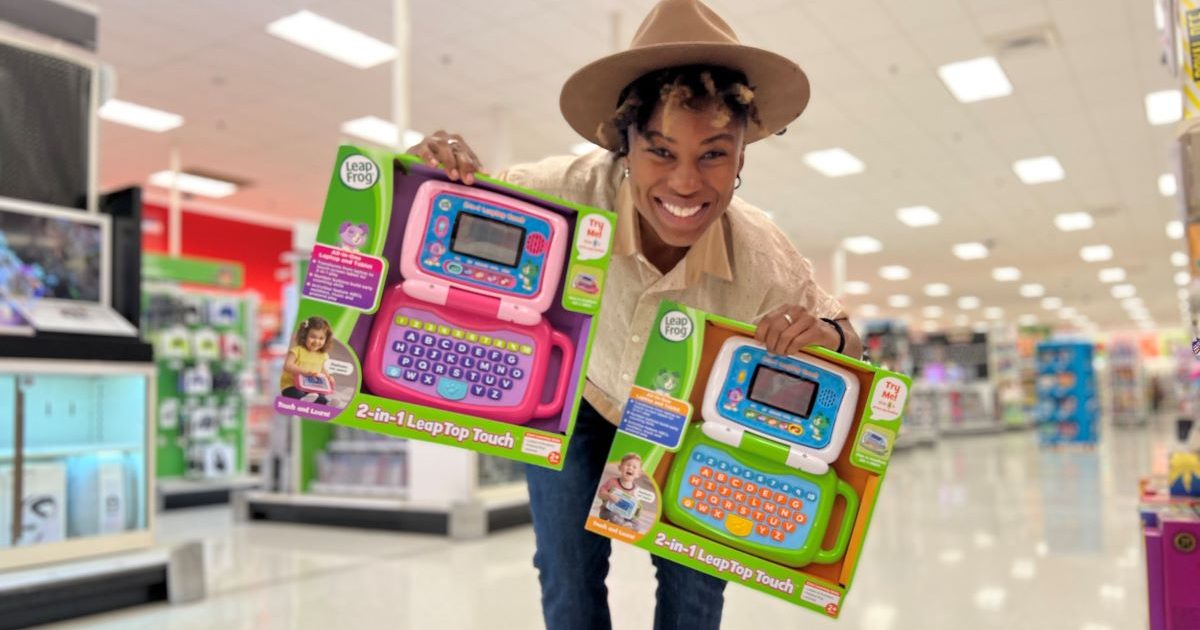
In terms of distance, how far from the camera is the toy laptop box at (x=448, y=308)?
1142 millimetres

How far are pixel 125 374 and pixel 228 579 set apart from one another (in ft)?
3.54

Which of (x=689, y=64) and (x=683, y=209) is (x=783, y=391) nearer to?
(x=683, y=209)

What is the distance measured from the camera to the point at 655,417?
118 centimetres

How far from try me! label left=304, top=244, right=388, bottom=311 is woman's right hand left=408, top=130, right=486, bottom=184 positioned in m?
0.16

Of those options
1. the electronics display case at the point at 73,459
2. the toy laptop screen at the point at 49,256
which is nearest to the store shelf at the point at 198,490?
the electronics display case at the point at 73,459

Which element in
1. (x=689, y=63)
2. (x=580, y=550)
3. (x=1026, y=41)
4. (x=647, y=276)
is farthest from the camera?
(x=1026, y=41)

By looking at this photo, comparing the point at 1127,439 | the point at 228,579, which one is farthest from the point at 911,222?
the point at 228,579

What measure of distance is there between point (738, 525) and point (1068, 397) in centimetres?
1365

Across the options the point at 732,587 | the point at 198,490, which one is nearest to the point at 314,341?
the point at 732,587

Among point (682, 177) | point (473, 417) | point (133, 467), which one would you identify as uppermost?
point (682, 177)

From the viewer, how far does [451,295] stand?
3.90 feet

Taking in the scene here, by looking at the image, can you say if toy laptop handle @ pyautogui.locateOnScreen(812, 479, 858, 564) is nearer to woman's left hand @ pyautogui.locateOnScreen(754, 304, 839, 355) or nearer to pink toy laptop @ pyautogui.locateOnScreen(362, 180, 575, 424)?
woman's left hand @ pyautogui.locateOnScreen(754, 304, 839, 355)

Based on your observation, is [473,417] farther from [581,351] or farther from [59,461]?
[59,461]

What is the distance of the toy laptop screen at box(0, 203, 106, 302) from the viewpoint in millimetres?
3393
